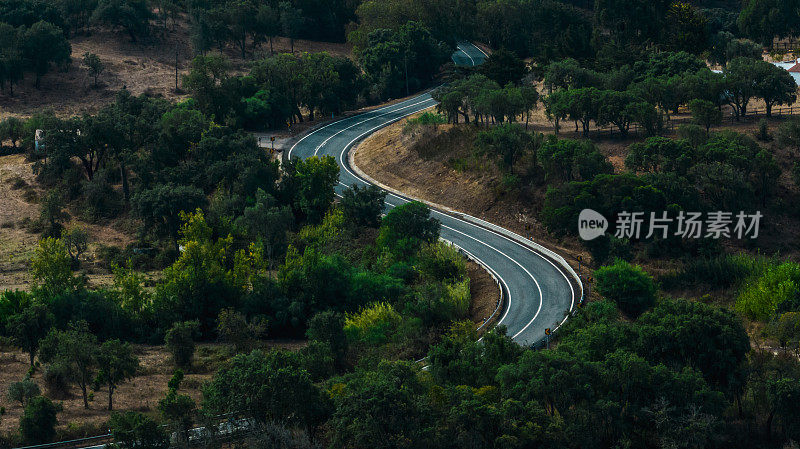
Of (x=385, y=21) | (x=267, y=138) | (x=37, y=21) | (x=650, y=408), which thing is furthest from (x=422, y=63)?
(x=650, y=408)

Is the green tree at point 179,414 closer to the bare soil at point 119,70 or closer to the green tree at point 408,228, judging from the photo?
the green tree at point 408,228

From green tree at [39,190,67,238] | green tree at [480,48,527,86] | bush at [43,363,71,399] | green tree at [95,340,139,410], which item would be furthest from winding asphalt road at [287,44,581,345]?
bush at [43,363,71,399]

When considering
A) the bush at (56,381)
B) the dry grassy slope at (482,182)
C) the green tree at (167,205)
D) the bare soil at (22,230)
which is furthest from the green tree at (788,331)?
the bare soil at (22,230)

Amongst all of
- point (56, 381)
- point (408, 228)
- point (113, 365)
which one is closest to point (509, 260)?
point (408, 228)

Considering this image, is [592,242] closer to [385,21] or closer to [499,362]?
[499,362]

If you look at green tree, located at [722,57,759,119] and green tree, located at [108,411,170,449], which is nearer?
green tree, located at [108,411,170,449]

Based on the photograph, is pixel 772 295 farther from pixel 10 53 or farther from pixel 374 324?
pixel 10 53

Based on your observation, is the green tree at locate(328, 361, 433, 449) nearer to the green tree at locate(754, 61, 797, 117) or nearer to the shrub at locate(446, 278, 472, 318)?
the shrub at locate(446, 278, 472, 318)
